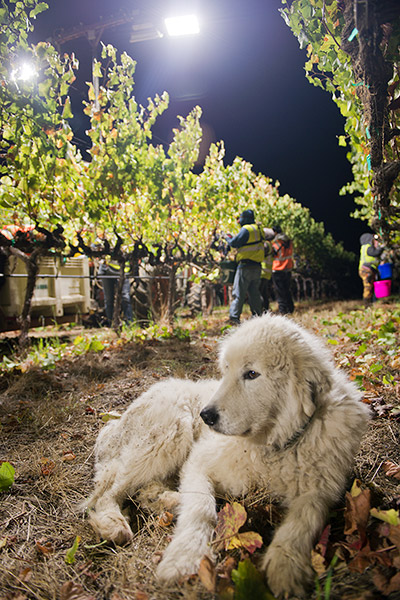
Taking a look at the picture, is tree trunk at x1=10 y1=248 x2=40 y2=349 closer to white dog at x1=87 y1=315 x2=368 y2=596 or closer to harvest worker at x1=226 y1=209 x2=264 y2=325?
harvest worker at x1=226 y1=209 x2=264 y2=325

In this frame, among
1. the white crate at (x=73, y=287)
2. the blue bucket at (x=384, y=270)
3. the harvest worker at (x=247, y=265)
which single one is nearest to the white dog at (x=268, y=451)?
the harvest worker at (x=247, y=265)

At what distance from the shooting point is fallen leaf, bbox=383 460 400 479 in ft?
6.85

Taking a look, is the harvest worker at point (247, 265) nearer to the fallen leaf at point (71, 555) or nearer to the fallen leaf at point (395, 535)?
the fallen leaf at point (71, 555)

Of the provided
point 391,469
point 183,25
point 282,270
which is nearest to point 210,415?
point 391,469

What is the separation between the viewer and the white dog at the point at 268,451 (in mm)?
1562

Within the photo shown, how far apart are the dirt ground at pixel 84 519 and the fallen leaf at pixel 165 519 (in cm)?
2

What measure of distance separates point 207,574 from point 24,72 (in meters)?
6.31

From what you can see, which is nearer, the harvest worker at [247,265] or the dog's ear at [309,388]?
the dog's ear at [309,388]

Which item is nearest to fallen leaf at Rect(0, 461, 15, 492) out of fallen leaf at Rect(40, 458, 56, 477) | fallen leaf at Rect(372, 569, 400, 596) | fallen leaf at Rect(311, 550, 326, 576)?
fallen leaf at Rect(40, 458, 56, 477)

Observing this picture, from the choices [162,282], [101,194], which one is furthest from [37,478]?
[162,282]

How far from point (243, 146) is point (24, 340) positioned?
1468 inches

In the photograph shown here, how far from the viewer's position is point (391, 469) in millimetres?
2145

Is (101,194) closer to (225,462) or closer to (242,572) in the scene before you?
(225,462)

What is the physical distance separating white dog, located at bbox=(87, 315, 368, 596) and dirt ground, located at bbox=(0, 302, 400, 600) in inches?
4.3
